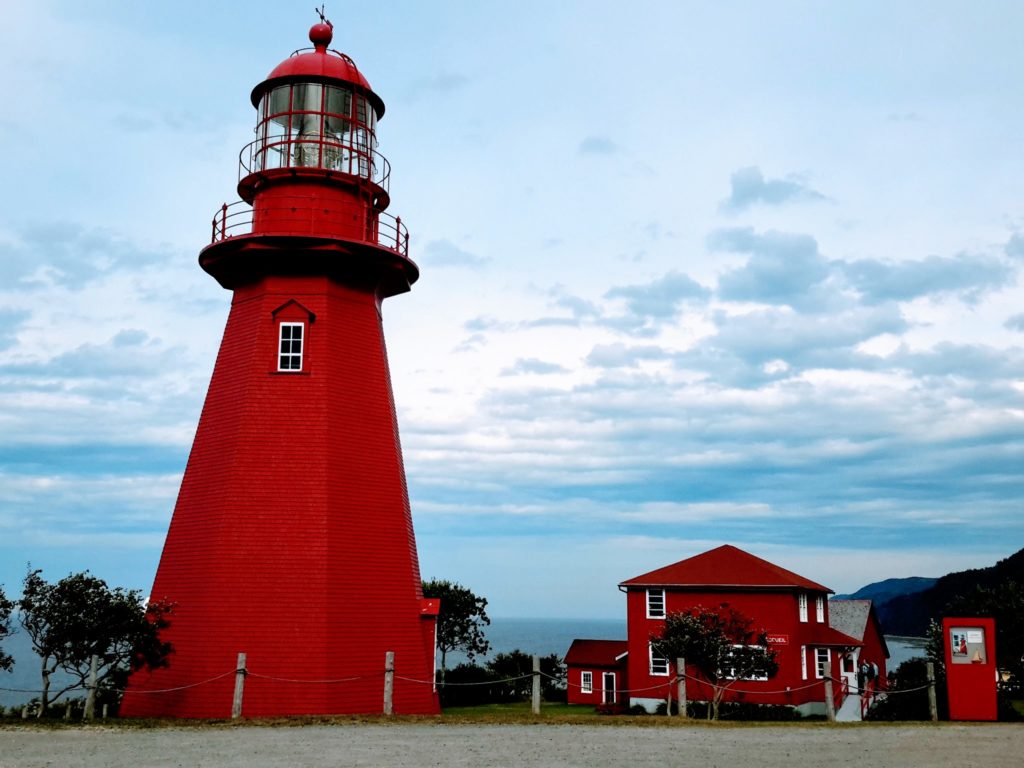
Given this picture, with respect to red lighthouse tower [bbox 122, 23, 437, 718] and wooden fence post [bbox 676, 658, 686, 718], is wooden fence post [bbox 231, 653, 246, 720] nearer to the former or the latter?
red lighthouse tower [bbox 122, 23, 437, 718]

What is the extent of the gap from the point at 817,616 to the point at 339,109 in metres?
26.1

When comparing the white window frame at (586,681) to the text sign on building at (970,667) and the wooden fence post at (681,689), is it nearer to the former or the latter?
the wooden fence post at (681,689)

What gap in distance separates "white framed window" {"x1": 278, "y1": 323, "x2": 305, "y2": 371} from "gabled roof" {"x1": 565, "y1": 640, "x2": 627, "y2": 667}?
67.5 feet

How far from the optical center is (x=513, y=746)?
13422 mm

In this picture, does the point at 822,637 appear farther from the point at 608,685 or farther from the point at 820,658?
the point at 608,685

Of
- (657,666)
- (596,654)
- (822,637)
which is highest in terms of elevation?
(822,637)

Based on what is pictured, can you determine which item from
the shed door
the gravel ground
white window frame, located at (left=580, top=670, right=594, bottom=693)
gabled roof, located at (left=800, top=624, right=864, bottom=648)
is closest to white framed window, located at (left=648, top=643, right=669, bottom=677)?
the shed door

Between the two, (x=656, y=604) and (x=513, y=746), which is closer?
(x=513, y=746)

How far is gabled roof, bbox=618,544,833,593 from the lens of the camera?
108 feet

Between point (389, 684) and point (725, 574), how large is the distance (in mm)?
18643

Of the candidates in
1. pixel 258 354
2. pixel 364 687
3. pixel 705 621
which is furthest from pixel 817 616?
pixel 258 354

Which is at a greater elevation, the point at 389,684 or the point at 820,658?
the point at 389,684

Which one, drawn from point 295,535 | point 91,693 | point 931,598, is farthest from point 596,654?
point 931,598

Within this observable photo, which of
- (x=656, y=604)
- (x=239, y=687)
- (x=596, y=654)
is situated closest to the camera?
(x=239, y=687)
